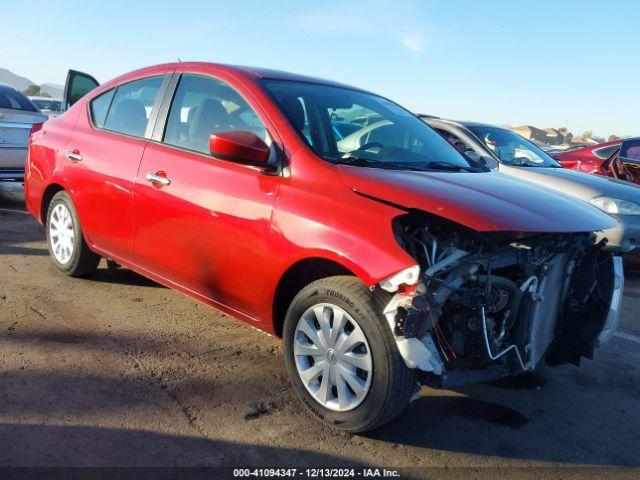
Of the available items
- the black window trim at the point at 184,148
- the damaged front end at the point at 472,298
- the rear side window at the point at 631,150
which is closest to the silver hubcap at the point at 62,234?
the black window trim at the point at 184,148

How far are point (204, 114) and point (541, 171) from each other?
4.32 meters

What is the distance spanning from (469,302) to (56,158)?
360 cm

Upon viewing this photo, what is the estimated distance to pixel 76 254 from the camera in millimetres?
4809

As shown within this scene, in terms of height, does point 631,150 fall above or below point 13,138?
above

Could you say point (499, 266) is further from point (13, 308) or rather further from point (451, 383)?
point (13, 308)

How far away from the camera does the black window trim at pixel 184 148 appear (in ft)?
10.8

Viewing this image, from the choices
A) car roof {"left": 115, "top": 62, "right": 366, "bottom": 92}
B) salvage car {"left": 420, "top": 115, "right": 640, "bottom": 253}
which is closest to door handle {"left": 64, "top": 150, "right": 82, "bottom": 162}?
car roof {"left": 115, "top": 62, "right": 366, "bottom": 92}

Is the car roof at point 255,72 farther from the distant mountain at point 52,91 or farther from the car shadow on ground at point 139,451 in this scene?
the distant mountain at point 52,91

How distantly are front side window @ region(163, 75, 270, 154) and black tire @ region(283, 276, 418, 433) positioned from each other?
1.08 metres

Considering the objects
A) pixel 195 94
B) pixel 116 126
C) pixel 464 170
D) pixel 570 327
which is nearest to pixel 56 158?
pixel 116 126

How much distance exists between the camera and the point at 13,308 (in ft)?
14.0

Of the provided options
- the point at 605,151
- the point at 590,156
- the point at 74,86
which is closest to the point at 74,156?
the point at 74,86

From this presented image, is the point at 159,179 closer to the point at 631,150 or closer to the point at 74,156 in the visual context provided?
the point at 74,156

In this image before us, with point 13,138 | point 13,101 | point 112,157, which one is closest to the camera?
point 112,157
